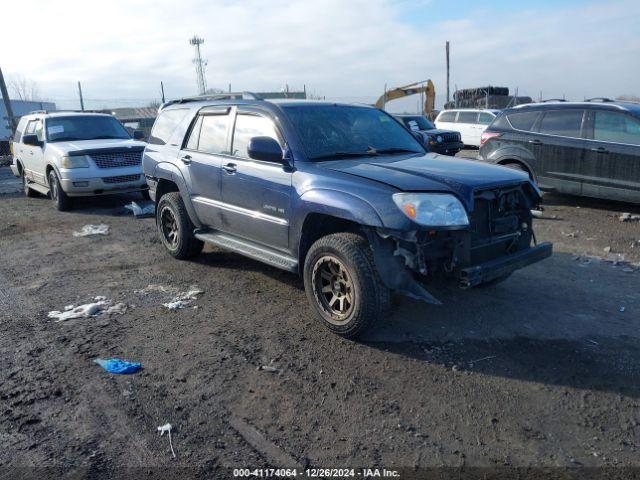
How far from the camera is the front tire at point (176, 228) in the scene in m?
6.07

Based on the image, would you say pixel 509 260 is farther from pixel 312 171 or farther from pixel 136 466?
pixel 136 466

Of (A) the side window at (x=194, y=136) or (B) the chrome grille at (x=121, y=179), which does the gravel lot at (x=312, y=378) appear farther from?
(B) the chrome grille at (x=121, y=179)

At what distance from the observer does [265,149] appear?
435 cm

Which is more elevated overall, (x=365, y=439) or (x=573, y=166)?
(x=573, y=166)

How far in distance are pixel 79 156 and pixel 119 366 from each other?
701cm

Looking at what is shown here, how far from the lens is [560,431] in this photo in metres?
2.99

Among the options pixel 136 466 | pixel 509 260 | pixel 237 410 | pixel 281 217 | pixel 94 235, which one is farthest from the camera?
pixel 94 235

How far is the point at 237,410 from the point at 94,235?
580 centimetres

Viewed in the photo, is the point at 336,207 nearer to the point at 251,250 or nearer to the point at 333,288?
the point at 333,288

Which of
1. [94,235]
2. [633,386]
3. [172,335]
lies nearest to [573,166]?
[633,386]

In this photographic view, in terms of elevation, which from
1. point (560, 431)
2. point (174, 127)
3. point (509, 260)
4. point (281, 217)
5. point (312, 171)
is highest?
point (174, 127)

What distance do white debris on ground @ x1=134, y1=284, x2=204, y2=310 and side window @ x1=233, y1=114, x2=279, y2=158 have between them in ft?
4.91

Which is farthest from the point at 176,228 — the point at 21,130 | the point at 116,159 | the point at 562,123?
the point at 21,130

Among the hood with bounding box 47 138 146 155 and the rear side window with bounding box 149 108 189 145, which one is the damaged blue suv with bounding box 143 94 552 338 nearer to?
the rear side window with bounding box 149 108 189 145
